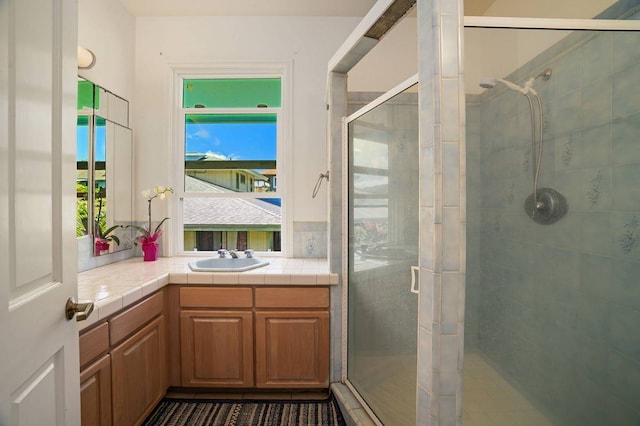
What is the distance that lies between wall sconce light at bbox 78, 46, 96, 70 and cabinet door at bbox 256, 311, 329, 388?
1898 millimetres

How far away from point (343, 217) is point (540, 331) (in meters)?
1.17

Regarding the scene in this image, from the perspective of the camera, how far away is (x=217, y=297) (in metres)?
2.07

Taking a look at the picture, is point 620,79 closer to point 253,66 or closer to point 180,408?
point 253,66

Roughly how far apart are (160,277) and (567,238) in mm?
2006

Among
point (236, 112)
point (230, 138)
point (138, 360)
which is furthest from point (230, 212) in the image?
point (138, 360)

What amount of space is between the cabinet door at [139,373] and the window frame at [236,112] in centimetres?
97

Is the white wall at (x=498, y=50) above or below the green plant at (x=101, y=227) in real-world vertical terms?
above

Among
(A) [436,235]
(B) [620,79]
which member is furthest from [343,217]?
(B) [620,79]

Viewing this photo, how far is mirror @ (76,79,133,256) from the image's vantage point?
2.10 metres

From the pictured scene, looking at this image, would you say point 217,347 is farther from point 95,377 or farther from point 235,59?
point 235,59

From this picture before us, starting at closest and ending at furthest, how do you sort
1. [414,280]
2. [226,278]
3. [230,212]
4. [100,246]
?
[414,280], [226,278], [100,246], [230,212]

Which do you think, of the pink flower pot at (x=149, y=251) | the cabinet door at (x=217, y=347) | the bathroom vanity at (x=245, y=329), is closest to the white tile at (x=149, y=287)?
the bathroom vanity at (x=245, y=329)

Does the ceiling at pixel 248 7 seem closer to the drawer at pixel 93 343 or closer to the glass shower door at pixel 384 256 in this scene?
the glass shower door at pixel 384 256

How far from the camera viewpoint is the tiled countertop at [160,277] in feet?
5.24
